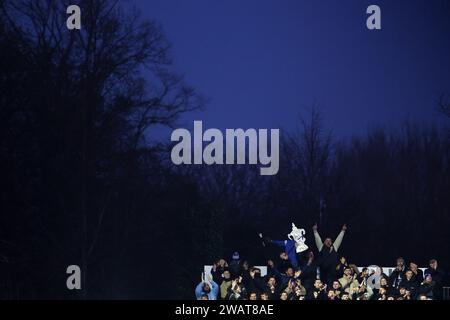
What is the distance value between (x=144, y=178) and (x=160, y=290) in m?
2.82

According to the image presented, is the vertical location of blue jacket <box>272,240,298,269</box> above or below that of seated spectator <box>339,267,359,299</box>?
above

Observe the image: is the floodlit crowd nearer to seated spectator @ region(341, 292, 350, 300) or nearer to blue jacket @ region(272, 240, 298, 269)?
seated spectator @ region(341, 292, 350, 300)

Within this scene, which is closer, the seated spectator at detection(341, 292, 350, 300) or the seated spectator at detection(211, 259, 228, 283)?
the seated spectator at detection(341, 292, 350, 300)

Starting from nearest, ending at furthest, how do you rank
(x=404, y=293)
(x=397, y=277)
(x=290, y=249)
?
(x=404, y=293)
(x=397, y=277)
(x=290, y=249)

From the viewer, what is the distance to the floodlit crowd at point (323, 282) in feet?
59.0

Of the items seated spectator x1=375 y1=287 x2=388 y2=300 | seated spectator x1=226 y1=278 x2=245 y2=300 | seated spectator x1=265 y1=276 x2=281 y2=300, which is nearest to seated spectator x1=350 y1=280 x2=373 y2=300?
seated spectator x1=375 y1=287 x2=388 y2=300

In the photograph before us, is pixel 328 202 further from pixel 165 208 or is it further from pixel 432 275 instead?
pixel 432 275

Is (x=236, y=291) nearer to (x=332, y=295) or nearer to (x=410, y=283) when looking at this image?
(x=332, y=295)

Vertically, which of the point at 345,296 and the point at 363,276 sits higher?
the point at 363,276

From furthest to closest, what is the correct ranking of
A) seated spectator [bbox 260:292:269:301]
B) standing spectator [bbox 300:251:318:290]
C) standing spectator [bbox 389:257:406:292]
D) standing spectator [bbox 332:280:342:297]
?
standing spectator [bbox 300:251:318:290] → standing spectator [bbox 389:257:406:292] → standing spectator [bbox 332:280:342:297] → seated spectator [bbox 260:292:269:301]

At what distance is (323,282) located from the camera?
19.8m

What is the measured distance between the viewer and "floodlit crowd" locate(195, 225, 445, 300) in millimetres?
17969

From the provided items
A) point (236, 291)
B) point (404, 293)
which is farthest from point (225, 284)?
point (404, 293)

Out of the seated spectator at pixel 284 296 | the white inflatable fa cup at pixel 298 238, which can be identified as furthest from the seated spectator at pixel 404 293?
the white inflatable fa cup at pixel 298 238
